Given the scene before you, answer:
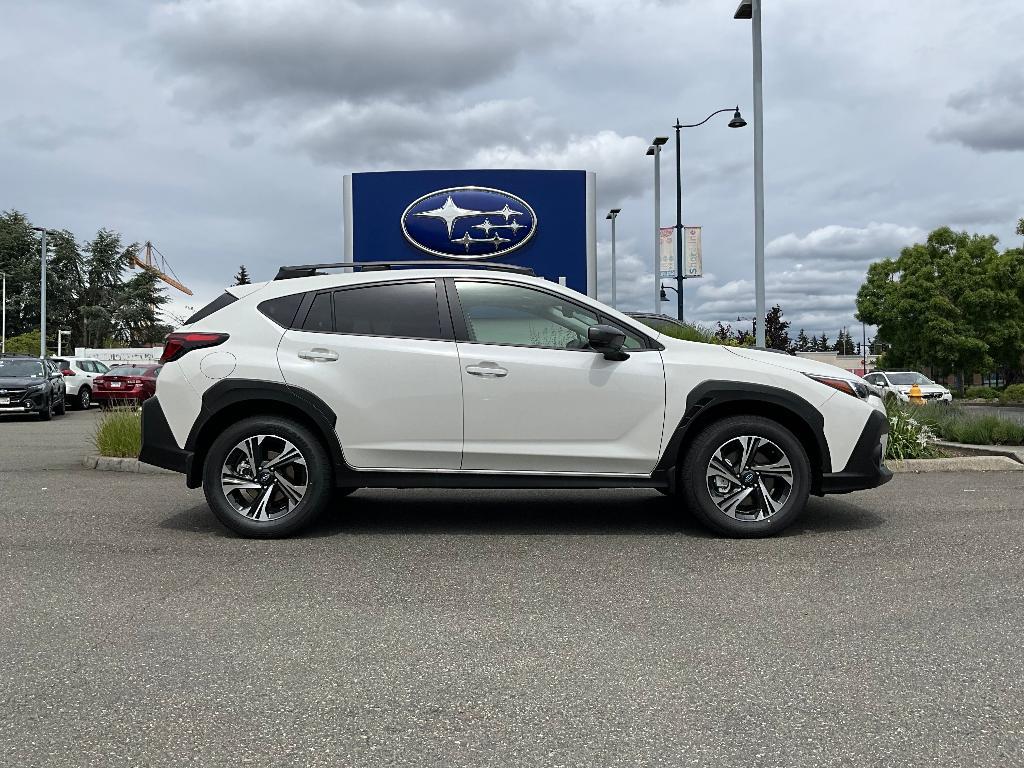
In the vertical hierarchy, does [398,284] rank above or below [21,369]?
above

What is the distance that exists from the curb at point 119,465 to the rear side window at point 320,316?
4439 mm

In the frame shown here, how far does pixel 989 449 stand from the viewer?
35.4ft

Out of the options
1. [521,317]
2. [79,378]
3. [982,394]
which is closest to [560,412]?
[521,317]

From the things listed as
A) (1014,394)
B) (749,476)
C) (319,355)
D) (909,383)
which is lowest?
(1014,394)

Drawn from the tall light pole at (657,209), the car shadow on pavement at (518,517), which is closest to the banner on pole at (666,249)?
the tall light pole at (657,209)

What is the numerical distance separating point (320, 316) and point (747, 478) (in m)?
3.09

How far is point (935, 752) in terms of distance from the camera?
2.89m

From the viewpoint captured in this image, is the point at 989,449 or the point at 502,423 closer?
the point at 502,423

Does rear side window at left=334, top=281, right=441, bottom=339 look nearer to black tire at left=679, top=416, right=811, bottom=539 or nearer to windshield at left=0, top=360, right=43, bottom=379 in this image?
black tire at left=679, top=416, right=811, bottom=539

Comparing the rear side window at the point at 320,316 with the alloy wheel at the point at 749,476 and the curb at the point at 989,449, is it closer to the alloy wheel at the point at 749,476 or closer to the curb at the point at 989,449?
the alloy wheel at the point at 749,476

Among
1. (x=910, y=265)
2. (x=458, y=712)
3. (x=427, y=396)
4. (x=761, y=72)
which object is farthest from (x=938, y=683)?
(x=910, y=265)

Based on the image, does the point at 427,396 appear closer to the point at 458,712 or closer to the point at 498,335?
the point at 498,335

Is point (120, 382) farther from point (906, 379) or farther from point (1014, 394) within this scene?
point (1014, 394)

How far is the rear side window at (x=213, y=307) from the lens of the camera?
654 cm
